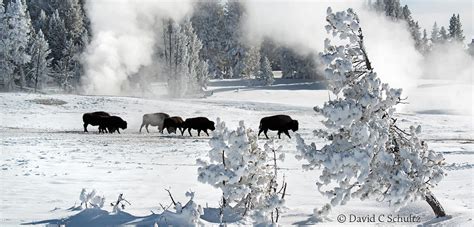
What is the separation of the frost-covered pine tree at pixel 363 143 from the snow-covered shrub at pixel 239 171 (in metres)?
0.91

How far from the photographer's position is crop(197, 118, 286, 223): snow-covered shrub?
31.9 ft

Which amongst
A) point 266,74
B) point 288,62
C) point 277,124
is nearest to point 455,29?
point 288,62

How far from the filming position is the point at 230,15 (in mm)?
115875

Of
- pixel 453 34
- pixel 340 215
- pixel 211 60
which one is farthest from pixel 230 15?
pixel 340 215

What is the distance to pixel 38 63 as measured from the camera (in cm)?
7100

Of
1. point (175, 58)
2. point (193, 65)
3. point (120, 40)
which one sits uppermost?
point (120, 40)

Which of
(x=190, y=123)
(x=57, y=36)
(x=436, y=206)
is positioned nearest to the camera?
(x=436, y=206)

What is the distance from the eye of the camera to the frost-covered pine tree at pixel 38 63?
70062 mm

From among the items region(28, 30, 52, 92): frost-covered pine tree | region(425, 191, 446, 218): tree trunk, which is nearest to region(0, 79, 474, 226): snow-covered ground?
region(425, 191, 446, 218): tree trunk

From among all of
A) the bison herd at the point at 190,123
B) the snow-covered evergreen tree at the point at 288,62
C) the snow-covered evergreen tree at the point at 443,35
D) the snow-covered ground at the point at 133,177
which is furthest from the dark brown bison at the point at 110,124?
the snow-covered evergreen tree at the point at 443,35

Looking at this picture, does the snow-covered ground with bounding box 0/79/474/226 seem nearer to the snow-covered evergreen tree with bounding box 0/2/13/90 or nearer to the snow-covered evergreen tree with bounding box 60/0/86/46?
the snow-covered evergreen tree with bounding box 0/2/13/90

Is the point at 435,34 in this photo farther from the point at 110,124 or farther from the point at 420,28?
the point at 110,124

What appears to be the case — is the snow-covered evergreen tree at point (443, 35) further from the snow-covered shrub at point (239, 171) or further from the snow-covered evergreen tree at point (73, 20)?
the snow-covered shrub at point (239, 171)

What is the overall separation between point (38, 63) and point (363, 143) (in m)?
67.3
